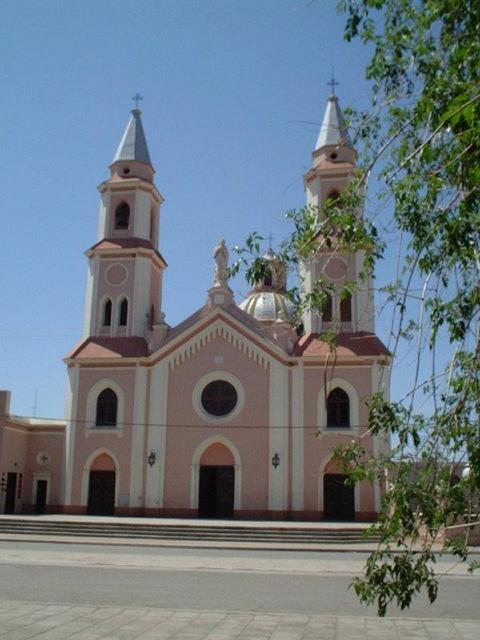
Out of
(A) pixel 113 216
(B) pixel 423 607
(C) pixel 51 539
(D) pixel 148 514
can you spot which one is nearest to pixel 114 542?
(C) pixel 51 539

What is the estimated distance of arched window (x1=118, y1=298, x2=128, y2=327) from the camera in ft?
117

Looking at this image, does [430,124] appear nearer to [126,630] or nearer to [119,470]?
[126,630]

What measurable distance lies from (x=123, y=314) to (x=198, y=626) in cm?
2739

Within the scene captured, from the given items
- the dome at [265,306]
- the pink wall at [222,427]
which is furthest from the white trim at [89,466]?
the dome at [265,306]

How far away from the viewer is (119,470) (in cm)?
3244

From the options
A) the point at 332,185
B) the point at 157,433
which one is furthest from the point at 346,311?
the point at 157,433

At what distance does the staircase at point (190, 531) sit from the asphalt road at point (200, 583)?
4.51 meters

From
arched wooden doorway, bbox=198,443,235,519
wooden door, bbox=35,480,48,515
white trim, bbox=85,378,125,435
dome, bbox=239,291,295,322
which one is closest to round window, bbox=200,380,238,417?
arched wooden doorway, bbox=198,443,235,519

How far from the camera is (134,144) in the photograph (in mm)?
38625

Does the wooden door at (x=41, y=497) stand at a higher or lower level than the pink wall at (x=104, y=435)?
lower

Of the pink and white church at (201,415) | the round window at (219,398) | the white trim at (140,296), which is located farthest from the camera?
the white trim at (140,296)

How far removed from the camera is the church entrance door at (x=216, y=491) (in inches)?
1259

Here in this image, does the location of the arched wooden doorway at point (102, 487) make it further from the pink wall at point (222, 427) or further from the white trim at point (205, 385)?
the white trim at point (205, 385)

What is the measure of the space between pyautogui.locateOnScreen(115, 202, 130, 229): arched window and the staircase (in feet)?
53.3
